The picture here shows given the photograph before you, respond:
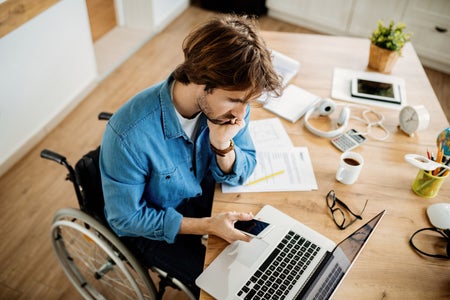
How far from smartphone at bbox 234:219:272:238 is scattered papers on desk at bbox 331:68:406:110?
0.74 m

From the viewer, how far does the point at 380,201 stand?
1.26 meters

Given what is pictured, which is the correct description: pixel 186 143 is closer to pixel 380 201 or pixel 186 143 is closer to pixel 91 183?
pixel 91 183

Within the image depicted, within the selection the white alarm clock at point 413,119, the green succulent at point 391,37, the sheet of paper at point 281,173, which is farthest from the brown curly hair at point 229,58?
the green succulent at point 391,37

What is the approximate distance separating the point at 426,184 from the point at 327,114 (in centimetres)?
46

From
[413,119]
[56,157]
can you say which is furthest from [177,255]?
[413,119]

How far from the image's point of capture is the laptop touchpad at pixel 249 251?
1084 mm

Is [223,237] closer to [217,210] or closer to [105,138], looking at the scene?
[217,210]

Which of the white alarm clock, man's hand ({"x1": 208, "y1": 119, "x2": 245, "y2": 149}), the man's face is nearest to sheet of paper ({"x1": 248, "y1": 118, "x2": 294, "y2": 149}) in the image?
man's hand ({"x1": 208, "y1": 119, "x2": 245, "y2": 149})

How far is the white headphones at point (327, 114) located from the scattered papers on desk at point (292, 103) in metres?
0.03

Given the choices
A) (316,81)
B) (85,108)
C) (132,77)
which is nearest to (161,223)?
(316,81)

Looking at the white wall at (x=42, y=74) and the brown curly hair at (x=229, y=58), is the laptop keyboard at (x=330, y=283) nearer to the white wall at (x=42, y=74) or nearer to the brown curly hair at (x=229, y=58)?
the brown curly hair at (x=229, y=58)

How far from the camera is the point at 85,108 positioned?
271 centimetres

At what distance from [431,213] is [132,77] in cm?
236

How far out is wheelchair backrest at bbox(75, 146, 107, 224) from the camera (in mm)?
1231
